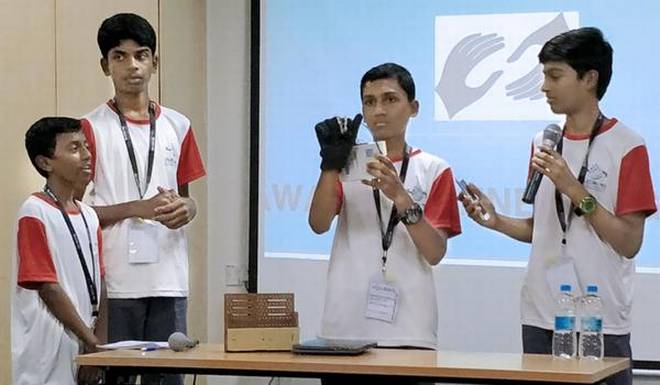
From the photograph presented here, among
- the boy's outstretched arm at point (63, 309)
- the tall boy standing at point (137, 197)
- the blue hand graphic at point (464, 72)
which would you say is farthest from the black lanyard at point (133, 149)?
the blue hand graphic at point (464, 72)

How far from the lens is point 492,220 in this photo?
381 cm

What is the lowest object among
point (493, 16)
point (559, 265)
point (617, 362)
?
point (617, 362)

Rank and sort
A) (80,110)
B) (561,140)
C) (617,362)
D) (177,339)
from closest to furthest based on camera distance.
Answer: (617,362)
(177,339)
(561,140)
(80,110)

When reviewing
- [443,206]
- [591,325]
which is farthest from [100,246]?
[591,325]

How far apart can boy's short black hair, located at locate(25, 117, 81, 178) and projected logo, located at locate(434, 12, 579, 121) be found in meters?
2.13

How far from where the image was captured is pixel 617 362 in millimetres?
3189

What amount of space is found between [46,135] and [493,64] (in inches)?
93.2

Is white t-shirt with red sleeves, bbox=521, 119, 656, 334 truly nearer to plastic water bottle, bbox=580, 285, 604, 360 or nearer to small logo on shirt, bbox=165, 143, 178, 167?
plastic water bottle, bbox=580, 285, 604, 360

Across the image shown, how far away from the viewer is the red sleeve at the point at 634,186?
11.6 feet

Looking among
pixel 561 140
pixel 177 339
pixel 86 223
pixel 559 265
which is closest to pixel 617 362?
pixel 559 265

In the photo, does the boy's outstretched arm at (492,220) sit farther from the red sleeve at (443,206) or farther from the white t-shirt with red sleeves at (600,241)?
the white t-shirt with red sleeves at (600,241)

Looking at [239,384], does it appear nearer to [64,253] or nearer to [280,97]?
[280,97]

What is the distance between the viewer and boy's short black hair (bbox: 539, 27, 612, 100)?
3646 millimetres

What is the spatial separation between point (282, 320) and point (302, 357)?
0.20 metres
